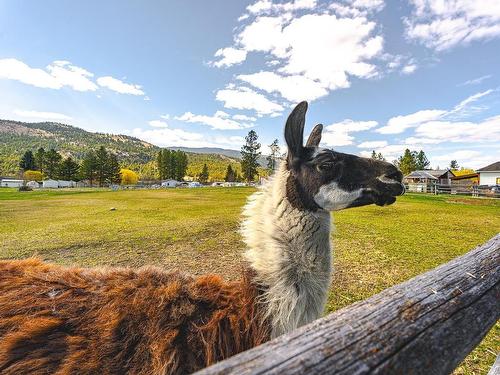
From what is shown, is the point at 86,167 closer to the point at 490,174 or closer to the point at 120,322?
the point at 120,322

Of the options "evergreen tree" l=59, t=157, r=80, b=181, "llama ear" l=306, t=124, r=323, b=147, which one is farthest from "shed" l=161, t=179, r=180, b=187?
"llama ear" l=306, t=124, r=323, b=147

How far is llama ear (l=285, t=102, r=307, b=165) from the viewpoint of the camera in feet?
9.05

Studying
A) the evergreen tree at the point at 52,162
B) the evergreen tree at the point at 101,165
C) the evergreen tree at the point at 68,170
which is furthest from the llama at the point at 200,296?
the evergreen tree at the point at 52,162

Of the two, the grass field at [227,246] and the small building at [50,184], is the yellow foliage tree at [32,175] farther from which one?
the grass field at [227,246]

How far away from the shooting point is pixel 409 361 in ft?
3.06

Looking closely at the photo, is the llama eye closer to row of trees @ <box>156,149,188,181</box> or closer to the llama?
the llama

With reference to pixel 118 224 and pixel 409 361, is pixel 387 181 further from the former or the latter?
pixel 118 224

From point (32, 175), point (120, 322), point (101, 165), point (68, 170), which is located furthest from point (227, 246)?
point (32, 175)

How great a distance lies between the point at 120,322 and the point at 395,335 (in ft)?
5.88

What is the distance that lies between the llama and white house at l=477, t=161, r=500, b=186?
5811 cm

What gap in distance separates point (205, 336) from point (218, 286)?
1.57 feet

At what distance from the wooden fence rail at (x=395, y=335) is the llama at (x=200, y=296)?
1.26 metres

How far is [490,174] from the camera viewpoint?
48.2 m

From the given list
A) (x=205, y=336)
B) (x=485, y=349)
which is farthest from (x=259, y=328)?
(x=485, y=349)
